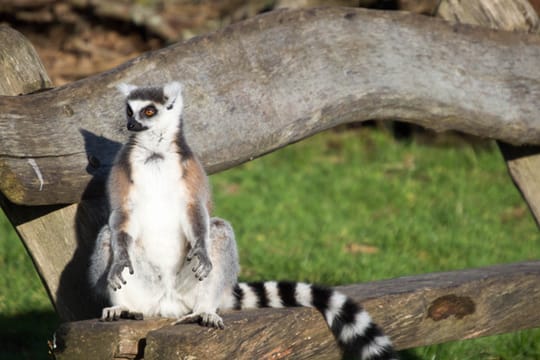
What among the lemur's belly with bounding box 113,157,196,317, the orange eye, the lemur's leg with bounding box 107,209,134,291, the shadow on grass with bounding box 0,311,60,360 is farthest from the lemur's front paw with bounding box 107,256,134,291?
the shadow on grass with bounding box 0,311,60,360

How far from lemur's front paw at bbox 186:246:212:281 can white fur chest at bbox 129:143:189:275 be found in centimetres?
17

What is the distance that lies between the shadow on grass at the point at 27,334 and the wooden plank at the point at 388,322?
1.98 m

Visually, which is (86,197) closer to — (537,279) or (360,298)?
(360,298)

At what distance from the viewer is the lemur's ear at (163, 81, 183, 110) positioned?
3074mm

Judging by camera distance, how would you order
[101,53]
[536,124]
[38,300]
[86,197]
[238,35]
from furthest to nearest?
[101,53], [38,300], [536,124], [238,35], [86,197]

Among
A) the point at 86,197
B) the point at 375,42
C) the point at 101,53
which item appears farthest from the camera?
the point at 101,53

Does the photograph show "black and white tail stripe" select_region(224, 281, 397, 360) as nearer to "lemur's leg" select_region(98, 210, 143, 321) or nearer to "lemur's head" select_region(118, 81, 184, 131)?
"lemur's leg" select_region(98, 210, 143, 321)

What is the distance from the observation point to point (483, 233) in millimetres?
6531

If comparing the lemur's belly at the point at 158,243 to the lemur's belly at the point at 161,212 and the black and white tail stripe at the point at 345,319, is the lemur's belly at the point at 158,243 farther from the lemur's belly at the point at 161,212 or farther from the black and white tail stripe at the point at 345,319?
the black and white tail stripe at the point at 345,319

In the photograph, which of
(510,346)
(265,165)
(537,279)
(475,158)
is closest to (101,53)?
(265,165)

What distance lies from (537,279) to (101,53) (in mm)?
6306

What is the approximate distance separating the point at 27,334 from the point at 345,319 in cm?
243

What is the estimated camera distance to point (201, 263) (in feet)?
10.3

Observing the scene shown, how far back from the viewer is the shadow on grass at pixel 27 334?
4527 millimetres
